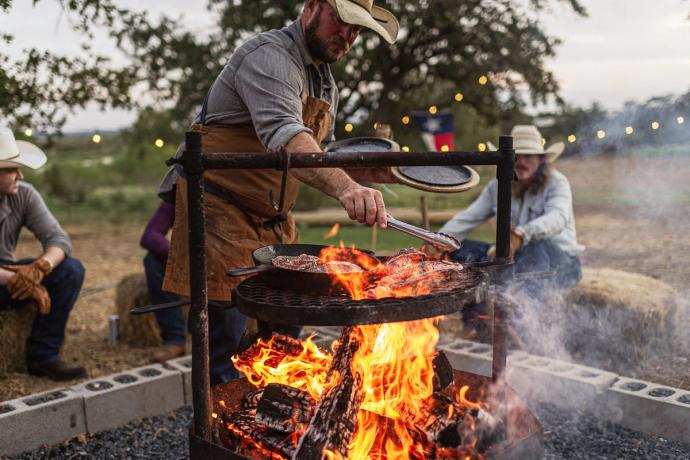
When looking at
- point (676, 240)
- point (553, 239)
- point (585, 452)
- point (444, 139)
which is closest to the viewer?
point (585, 452)

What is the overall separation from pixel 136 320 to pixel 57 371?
916 mm

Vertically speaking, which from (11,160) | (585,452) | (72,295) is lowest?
(585,452)

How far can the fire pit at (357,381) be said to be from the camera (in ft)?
6.51

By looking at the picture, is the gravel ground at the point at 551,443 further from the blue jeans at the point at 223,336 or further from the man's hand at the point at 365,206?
the man's hand at the point at 365,206

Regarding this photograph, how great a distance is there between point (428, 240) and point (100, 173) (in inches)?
595

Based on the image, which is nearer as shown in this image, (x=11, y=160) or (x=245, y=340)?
(x=245, y=340)

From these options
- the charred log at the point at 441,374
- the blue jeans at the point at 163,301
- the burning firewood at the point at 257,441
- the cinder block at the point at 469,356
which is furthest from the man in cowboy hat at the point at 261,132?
the blue jeans at the point at 163,301

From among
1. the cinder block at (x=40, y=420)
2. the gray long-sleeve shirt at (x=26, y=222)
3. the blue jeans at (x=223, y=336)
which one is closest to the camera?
the blue jeans at (x=223, y=336)

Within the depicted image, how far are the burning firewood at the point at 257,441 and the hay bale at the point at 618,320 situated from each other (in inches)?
126

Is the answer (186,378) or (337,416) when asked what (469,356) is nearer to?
(186,378)

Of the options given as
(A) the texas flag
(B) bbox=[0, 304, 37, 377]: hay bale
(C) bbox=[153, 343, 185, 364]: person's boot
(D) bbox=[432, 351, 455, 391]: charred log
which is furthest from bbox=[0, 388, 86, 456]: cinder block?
(A) the texas flag

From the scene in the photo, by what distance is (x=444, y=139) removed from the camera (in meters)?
7.55

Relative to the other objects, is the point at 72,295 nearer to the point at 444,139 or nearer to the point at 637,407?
the point at 637,407

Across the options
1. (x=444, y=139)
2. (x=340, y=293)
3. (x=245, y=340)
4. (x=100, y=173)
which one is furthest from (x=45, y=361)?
(x=100, y=173)
